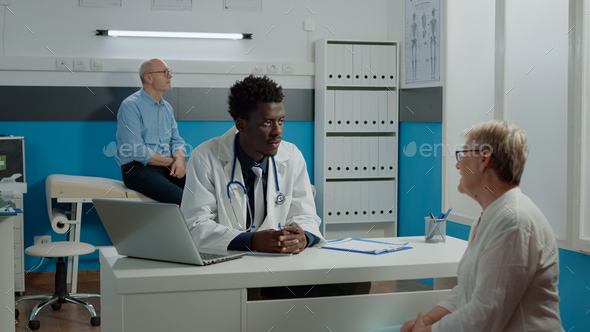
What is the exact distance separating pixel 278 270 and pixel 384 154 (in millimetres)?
2976

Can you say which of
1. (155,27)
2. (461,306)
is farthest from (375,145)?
(461,306)

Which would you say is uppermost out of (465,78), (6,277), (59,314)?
(465,78)

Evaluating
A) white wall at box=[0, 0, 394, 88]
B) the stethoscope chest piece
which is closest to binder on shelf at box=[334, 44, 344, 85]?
white wall at box=[0, 0, 394, 88]

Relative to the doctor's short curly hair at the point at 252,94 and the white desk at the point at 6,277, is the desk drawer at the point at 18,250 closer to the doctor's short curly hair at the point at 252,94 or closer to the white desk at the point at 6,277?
the white desk at the point at 6,277

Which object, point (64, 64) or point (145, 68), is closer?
point (145, 68)

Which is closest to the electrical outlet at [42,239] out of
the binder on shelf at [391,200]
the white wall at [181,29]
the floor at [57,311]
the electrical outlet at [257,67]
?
the floor at [57,311]

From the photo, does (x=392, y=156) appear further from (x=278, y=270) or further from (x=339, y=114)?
(x=278, y=270)

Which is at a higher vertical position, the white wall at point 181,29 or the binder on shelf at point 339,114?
the white wall at point 181,29

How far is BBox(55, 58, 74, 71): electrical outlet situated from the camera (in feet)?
12.7

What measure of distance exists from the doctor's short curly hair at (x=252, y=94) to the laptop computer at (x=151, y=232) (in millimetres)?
611

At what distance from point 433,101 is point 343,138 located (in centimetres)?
76

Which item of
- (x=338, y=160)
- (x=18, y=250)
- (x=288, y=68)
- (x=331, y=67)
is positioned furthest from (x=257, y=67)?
(x=18, y=250)

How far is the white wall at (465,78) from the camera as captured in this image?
3025mm

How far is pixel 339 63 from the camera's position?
4.11 meters
